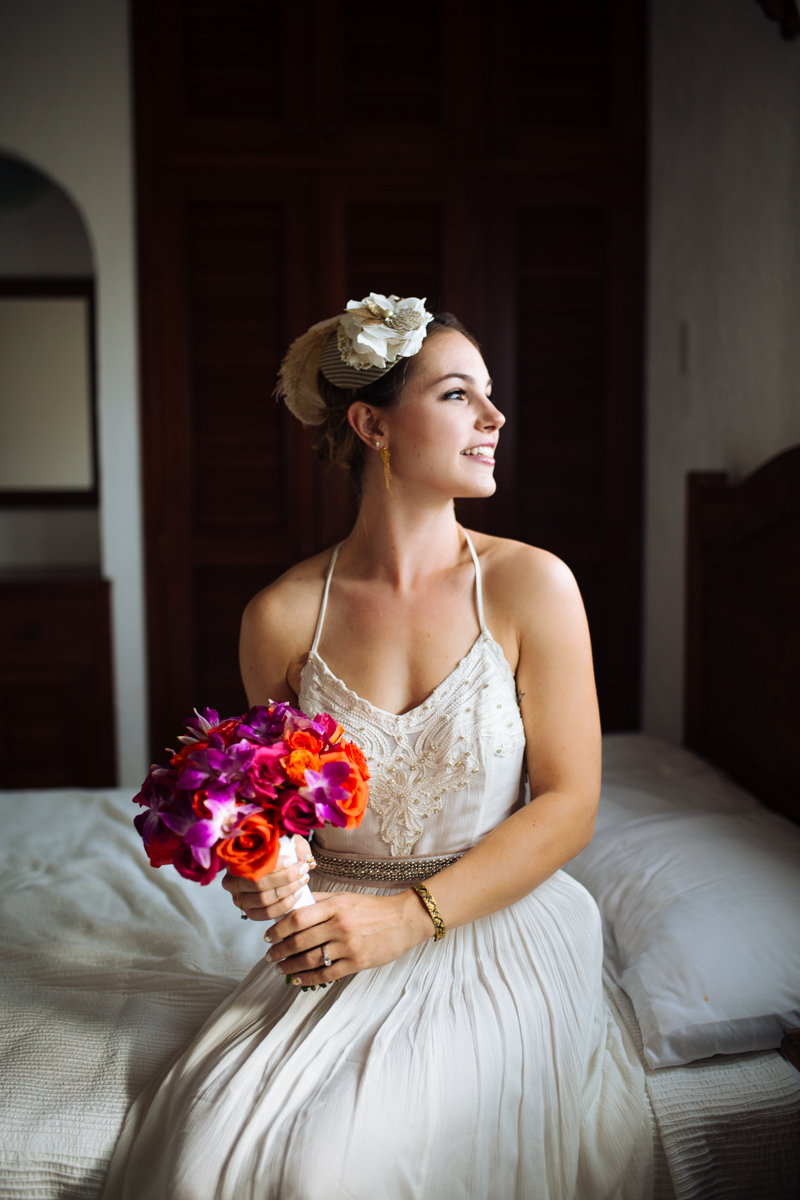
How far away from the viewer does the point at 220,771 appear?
3.35ft

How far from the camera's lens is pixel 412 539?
1.50m

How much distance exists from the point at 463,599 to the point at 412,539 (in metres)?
0.13

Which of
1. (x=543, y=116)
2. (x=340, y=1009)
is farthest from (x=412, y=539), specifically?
(x=543, y=116)

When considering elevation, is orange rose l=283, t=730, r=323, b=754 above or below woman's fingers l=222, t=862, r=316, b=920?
above

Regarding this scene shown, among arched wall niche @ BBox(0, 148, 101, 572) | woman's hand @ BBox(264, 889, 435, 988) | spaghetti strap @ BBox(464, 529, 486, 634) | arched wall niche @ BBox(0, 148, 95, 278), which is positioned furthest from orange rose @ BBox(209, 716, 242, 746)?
arched wall niche @ BBox(0, 148, 95, 278)

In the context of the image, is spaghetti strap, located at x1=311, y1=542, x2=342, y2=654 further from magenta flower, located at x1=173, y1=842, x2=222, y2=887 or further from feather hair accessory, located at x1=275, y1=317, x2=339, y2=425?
magenta flower, located at x1=173, y1=842, x2=222, y2=887

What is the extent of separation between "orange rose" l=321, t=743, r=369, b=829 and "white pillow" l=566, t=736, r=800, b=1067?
56 cm

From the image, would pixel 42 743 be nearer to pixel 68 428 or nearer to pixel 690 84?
pixel 68 428

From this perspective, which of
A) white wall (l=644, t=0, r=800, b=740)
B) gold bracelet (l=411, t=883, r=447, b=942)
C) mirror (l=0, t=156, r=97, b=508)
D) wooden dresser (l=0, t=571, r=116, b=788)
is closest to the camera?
gold bracelet (l=411, t=883, r=447, b=942)

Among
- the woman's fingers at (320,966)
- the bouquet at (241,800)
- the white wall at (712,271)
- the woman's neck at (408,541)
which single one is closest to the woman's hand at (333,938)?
the woman's fingers at (320,966)

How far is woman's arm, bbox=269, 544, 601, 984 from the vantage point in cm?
115

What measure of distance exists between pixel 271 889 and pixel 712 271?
81.2 inches

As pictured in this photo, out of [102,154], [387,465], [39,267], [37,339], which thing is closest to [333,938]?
[387,465]

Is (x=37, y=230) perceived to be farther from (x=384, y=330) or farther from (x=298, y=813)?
(x=298, y=813)
